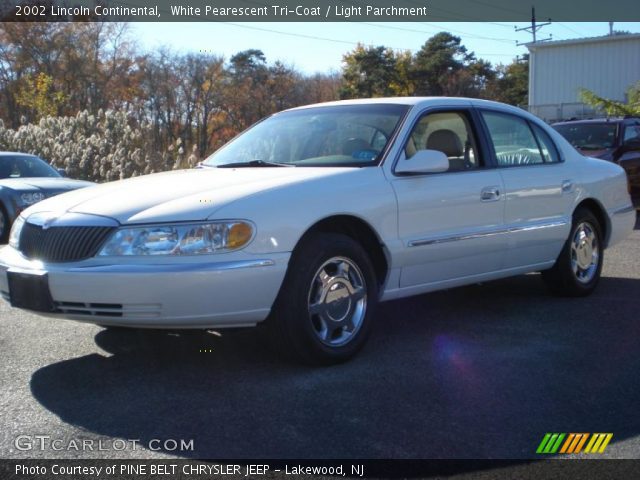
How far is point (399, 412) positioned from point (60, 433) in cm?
151

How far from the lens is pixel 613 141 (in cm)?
1355

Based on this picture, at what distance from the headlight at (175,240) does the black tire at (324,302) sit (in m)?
0.42

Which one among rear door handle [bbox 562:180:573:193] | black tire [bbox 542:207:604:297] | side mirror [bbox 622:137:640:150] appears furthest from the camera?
side mirror [bbox 622:137:640:150]

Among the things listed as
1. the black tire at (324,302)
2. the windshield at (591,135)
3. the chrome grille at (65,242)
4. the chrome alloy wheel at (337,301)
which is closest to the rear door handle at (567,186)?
the black tire at (324,302)

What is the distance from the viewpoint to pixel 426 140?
5816 mm

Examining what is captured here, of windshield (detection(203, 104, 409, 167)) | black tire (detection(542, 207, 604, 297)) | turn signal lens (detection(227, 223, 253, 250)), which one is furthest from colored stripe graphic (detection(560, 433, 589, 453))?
black tire (detection(542, 207, 604, 297))

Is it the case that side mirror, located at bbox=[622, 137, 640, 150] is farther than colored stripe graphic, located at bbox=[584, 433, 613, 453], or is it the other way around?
side mirror, located at bbox=[622, 137, 640, 150]

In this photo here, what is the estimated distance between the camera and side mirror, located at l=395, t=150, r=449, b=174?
207 inches

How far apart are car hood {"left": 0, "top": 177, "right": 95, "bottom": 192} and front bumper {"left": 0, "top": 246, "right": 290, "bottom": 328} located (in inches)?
286

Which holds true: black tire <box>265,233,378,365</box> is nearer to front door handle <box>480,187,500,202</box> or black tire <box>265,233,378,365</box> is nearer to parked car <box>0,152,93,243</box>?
front door handle <box>480,187,500,202</box>

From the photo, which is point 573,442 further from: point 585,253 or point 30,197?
point 30,197

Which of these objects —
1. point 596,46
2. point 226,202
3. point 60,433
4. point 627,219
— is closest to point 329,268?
point 226,202

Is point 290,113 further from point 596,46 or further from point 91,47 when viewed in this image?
point 596,46

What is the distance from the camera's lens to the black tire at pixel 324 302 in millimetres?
4547
